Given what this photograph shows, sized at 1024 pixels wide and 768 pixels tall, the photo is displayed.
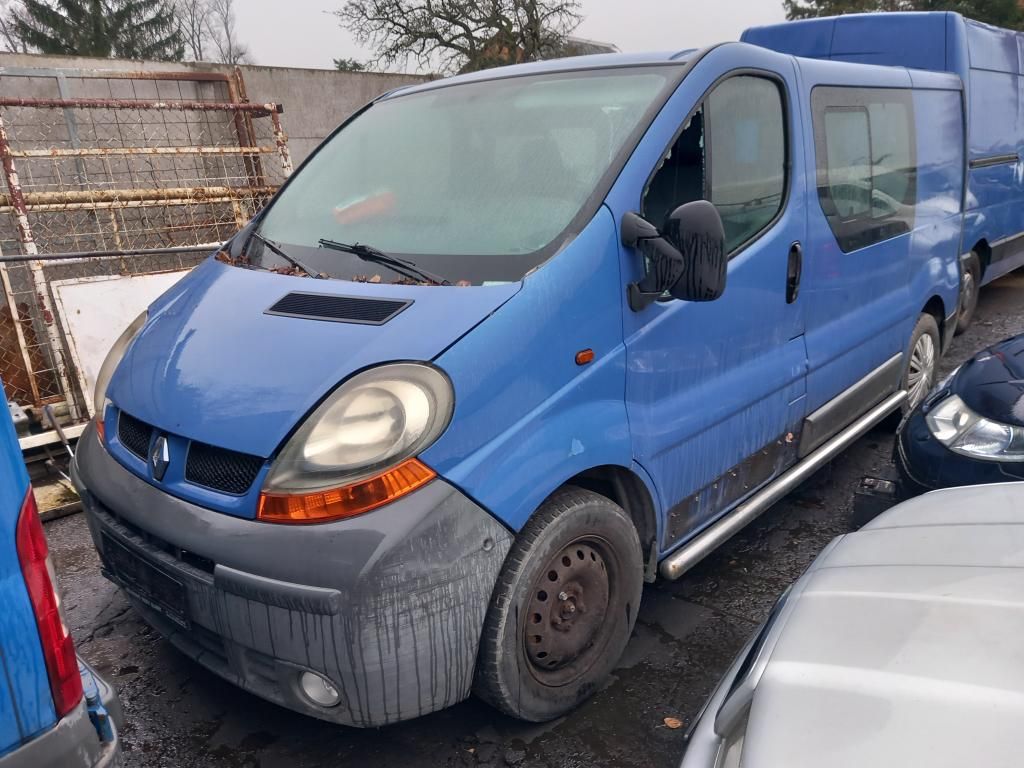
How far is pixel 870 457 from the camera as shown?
4.35 metres

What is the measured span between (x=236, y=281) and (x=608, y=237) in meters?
1.22

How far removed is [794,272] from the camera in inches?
118

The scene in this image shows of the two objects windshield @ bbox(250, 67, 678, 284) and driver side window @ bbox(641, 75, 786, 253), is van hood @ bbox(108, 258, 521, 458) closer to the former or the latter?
windshield @ bbox(250, 67, 678, 284)

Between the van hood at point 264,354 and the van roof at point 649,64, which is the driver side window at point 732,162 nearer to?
the van roof at point 649,64

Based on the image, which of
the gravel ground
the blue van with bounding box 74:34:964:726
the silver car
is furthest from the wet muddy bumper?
the silver car

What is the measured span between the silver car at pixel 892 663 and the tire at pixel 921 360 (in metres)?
2.64

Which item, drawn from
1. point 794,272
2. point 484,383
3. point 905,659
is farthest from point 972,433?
point 484,383

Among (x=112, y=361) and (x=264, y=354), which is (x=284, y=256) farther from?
(x=112, y=361)

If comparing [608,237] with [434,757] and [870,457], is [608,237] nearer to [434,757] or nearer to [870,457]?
[434,757]

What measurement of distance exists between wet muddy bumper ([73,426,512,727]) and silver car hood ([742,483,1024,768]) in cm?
78

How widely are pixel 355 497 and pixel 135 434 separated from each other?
85 cm

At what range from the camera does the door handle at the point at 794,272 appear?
2.98 metres

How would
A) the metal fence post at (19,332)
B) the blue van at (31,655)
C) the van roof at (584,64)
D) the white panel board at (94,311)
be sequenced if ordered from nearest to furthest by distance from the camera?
the blue van at (31,655) < the van roof at (584,64) < the white panel board at (94,311) < the metal fence post at (19,332)

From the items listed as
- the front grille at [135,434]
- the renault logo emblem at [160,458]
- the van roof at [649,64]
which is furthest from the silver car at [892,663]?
the van roof at [649,64]
